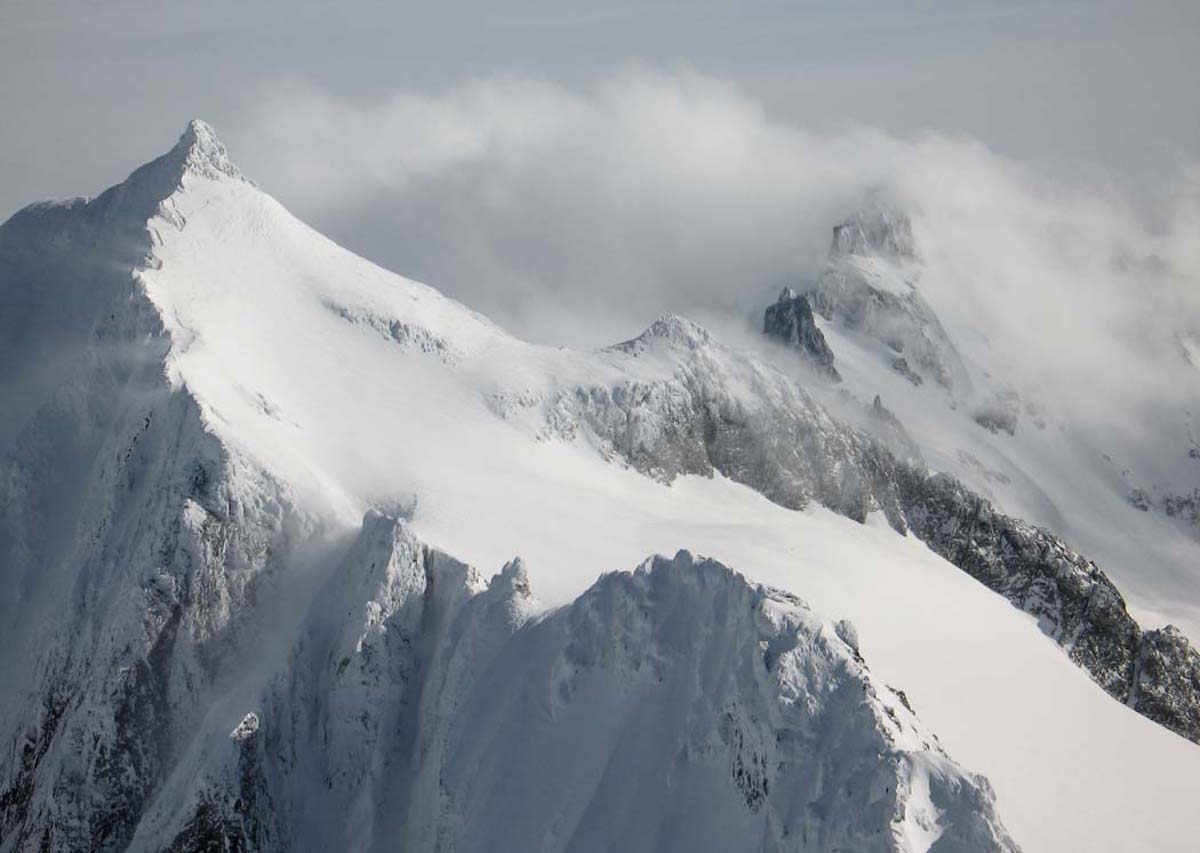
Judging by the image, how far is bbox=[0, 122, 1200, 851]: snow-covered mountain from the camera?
67.6 m

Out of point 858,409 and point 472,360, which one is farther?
point 858,409

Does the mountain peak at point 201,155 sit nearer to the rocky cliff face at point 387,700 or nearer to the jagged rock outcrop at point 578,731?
the rocky cliff face at point 387,700

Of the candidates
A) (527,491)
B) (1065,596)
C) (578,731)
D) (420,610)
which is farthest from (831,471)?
(578,731)

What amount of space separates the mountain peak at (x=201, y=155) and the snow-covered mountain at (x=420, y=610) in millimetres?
288

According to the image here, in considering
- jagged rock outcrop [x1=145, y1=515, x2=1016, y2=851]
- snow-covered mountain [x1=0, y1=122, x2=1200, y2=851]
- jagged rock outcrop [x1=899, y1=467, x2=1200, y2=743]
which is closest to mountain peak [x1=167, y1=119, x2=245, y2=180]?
snow-covered mountain [x1=0, y1=122, x2=1200, y2=851]

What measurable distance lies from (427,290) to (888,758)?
71707 millimetres

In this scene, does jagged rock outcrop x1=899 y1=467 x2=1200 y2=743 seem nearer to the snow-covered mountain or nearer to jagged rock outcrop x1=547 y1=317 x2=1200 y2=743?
jagged rock outcrop x1=547 y1=317 x2=1200 y2=743

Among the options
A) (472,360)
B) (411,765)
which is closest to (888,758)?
(411,765)

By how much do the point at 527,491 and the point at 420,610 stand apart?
18859 mm

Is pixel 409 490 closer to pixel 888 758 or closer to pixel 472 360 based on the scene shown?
pixel 472 360

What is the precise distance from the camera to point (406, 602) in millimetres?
77625

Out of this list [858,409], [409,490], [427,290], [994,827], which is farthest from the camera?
[858,409]

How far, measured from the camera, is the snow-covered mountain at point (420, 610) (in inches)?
2662

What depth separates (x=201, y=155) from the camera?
113 metres
